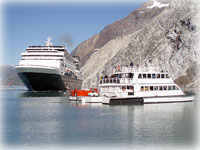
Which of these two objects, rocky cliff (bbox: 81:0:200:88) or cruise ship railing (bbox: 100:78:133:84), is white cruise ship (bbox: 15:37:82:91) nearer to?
rocky cliff (bbox: 81:0:200:88)

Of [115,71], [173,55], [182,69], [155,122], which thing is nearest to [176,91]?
[115,71]

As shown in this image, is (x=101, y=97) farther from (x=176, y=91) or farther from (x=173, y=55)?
(x=173, y=55)

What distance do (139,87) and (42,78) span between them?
46.5 m

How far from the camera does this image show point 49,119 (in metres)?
31.6

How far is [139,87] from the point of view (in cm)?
4506

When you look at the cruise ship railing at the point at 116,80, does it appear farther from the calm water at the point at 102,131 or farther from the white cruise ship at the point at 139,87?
the calm water at the point at 102,131

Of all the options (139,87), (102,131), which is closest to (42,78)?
(139,87)

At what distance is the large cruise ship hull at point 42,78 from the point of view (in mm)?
82750

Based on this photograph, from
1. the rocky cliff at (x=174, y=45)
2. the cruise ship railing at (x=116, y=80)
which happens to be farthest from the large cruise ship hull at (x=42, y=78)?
the cruise ship railing at (x=116, y=80)

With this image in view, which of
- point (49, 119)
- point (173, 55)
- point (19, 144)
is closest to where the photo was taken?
point (19, 144)

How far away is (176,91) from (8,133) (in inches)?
1284

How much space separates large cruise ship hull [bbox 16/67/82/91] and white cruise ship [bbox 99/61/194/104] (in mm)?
39924

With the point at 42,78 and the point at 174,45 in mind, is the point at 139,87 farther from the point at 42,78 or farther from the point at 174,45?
the point at 174,45

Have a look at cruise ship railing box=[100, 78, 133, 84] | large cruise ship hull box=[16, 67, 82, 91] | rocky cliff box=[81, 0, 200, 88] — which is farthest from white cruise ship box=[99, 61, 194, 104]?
large cruise ship hull box=[16, 67, 82, 91]
